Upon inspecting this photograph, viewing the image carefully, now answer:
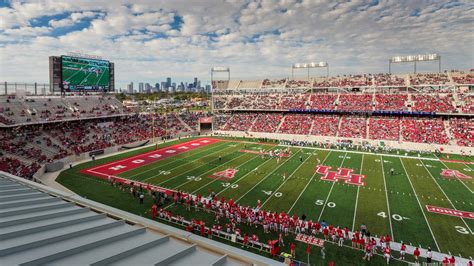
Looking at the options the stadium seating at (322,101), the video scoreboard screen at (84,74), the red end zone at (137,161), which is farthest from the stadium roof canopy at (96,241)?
the stadium seating at (322,101)

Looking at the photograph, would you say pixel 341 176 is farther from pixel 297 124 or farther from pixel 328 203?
pixel 297 124

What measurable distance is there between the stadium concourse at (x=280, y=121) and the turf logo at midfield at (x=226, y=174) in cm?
29

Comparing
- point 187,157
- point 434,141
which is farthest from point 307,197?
point 434,141

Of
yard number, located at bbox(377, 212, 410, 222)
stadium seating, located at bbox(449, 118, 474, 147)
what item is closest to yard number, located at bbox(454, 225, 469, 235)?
yard number, located at bbox(377, 212, 410, 222)

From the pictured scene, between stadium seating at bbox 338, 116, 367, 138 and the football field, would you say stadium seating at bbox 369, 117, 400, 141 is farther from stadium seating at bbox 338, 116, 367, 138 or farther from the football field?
the football field

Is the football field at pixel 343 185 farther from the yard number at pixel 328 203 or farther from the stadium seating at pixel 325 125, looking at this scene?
the stadium seating at pixel 325 125

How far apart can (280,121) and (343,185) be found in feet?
98.1

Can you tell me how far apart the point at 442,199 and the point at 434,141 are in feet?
69.9

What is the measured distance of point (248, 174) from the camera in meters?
26.5

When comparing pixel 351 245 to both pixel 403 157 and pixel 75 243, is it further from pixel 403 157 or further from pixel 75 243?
pixel 403 157

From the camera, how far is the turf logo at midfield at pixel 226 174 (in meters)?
25.8

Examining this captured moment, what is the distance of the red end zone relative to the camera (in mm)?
27500

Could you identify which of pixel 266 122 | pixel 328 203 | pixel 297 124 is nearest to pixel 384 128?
pixel 297 124

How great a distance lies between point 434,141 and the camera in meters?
37.6
